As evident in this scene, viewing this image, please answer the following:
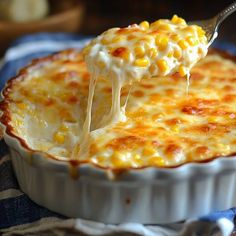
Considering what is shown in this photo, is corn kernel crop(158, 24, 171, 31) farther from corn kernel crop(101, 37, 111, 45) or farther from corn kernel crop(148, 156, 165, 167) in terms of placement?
corn kernel crop(148, 156, 165, 167)

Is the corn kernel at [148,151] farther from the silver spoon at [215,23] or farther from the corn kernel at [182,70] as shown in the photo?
the silver spoon at [215,23]

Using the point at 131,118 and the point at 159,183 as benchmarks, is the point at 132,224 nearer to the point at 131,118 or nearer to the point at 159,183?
the point at 159,183

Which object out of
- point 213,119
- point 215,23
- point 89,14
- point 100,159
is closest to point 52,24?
point 89,14

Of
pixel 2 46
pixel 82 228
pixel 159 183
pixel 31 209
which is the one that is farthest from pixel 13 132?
pixel 2 46

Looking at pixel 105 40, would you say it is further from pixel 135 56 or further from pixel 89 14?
pixel 89 14

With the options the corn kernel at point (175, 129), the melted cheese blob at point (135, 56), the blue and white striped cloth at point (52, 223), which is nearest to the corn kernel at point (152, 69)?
the melted cheese blob at point (135, 56)

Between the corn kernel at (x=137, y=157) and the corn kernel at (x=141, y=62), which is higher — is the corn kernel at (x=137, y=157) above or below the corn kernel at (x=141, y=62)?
below
